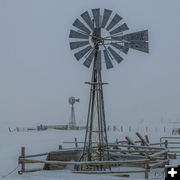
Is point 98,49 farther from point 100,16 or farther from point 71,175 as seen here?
point 71,175

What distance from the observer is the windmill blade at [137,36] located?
46.5 feet

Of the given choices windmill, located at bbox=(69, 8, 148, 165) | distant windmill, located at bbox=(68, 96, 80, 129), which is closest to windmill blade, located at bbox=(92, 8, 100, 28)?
windmill, located at bbox=(69, 8, 148, 165)

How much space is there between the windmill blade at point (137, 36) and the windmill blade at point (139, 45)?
0.41 ft

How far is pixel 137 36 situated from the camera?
A: 560 inches

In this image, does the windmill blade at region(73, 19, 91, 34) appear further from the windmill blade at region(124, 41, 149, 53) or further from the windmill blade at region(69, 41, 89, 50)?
the windmill blade at region(124, 41, 149, 53)

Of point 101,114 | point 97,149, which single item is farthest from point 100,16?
point 97,149

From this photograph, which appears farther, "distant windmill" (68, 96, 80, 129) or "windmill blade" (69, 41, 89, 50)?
"distant windmill" (68, 96, 80, 129)

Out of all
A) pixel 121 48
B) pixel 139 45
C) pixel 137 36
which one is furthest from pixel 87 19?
pixel 139 45

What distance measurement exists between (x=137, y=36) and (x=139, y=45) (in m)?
0.34

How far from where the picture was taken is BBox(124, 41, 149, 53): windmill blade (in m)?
14.1

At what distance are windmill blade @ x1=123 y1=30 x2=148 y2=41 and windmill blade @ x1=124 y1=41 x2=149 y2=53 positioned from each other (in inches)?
4.9

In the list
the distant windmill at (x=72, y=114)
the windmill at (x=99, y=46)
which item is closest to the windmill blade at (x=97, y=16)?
the windmill at (x=99, y=46)

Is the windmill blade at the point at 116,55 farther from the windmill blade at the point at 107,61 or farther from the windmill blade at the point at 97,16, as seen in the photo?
the windmill blade at the point at 97,16

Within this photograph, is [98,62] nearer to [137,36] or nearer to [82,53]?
[82,53]
